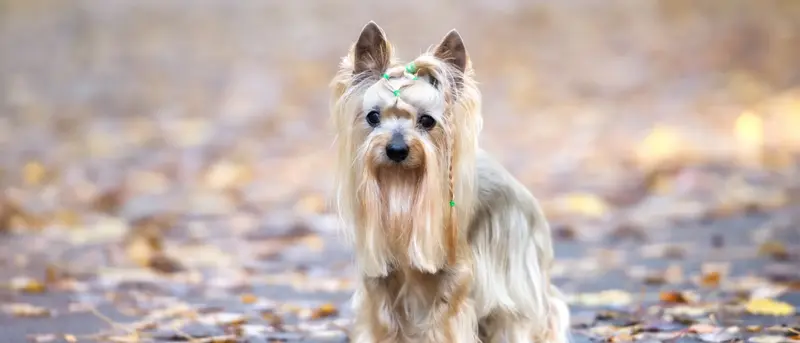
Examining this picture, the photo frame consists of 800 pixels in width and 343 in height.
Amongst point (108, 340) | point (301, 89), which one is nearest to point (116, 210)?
point (301, 89)

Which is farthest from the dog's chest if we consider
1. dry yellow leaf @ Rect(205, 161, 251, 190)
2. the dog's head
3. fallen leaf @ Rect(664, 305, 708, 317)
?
dry yellow leaf @ Rect(205, 161, 251, 190)

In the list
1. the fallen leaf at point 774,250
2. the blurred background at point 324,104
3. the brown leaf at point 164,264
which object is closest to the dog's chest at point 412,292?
the brown leaf at point 164,264

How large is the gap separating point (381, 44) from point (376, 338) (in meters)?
1.25

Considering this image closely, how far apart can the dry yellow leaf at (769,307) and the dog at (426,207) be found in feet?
5.33

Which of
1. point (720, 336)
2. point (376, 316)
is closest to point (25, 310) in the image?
point (376, 316)

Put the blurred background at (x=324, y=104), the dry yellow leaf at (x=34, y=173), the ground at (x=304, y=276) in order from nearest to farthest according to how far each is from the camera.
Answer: the ground at (x=304, y=276) < the blurred background at (x=324, y=104) < the dry yellow leaf at (x=34, y=173)

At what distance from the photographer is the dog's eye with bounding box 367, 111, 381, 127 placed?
12.4 ft

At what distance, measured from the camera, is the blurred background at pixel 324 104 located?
911 cm

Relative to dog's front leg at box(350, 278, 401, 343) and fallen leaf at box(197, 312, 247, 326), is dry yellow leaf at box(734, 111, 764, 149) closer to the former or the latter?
fallen leaf at box(197, 312, 247, 326)

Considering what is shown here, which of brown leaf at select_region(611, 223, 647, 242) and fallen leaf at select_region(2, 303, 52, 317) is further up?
brown leaf at select_region(611, 223, 647, 242)

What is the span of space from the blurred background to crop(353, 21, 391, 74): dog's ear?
16.0ft

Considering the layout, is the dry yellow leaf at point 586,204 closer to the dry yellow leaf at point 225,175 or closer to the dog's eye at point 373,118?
the dry yellow leaf at point 225,175

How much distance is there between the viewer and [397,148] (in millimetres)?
3645

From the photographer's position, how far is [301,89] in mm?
10266
